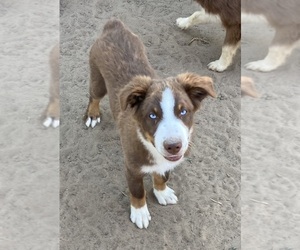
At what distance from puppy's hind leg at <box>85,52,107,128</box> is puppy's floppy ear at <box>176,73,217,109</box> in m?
0.75

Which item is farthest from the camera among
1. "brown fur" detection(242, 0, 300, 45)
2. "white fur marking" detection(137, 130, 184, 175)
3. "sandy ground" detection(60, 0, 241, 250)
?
"sandy ground" detection(60, 0, 241, 250)

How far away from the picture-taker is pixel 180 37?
380 cm

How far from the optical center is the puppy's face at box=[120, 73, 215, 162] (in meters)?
2.23

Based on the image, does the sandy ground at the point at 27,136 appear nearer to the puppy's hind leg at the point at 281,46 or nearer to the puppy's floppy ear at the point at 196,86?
the puppy's floppy ear at the point at 196,86

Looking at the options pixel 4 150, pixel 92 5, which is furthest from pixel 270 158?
pixel 92 5

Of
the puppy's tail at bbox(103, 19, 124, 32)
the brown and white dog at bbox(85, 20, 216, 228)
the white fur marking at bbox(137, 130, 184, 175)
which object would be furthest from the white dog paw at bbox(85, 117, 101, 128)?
the white fur marking at bbox(137, 130, 184, 175)

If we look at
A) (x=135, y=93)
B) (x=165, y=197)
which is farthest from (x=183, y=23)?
(x=135, y=93)

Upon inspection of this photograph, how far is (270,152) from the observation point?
228cm

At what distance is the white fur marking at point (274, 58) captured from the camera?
6.82 ft

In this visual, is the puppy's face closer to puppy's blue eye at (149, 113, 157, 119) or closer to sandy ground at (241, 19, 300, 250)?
puppy's blue eye at (149, 113, 157, 119)

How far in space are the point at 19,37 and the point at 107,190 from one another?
1.13 metres

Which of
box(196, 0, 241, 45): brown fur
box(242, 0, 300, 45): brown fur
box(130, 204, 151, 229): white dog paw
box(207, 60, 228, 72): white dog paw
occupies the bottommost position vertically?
box(130, 204, 151, 229): white dog paw

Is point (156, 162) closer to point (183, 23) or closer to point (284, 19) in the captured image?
point (284, 19)

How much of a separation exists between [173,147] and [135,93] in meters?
0.32
